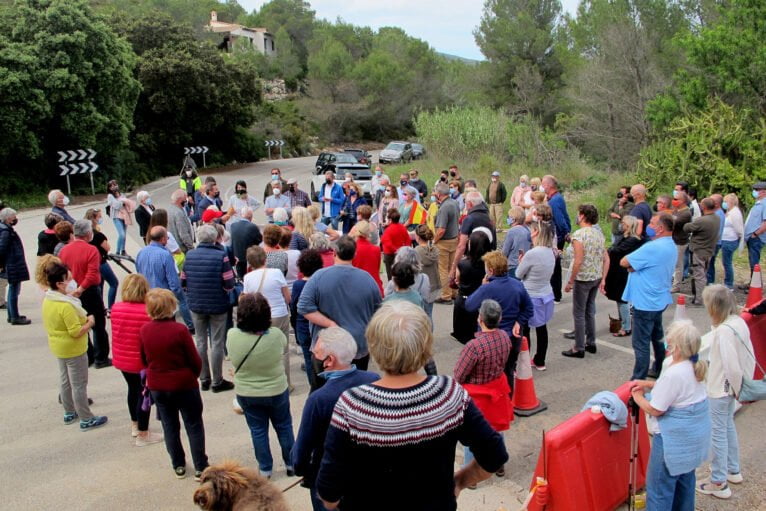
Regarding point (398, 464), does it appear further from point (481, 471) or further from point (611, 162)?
point (611, 162)

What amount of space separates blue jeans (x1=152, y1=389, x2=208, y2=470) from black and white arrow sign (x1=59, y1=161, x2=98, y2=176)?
68.6ft

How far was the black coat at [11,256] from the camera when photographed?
9.45m

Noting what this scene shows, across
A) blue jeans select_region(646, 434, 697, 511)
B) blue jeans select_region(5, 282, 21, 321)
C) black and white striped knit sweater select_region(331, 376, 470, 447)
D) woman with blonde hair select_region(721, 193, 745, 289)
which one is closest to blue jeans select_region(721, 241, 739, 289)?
woman with blonde hair select_region(721, 193, 745, 289)

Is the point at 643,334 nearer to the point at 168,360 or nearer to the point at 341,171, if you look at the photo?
the point at 168,360

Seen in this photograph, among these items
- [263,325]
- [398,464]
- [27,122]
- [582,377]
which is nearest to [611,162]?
[582,377]

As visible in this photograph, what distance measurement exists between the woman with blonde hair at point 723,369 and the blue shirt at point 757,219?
20.9 ft

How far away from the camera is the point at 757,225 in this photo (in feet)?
33.7

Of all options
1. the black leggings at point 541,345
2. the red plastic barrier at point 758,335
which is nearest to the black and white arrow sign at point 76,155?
the black leggings at point 541,345

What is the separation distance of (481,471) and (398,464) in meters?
0.52

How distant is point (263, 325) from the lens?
4855mm

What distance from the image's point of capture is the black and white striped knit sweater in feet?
8.14

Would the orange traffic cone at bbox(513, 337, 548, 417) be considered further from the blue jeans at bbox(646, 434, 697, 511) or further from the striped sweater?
the striped sweater

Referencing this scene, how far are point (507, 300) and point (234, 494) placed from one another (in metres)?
3.52

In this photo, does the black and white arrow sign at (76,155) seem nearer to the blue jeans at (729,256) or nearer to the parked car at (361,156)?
the parked car at (361,156)
